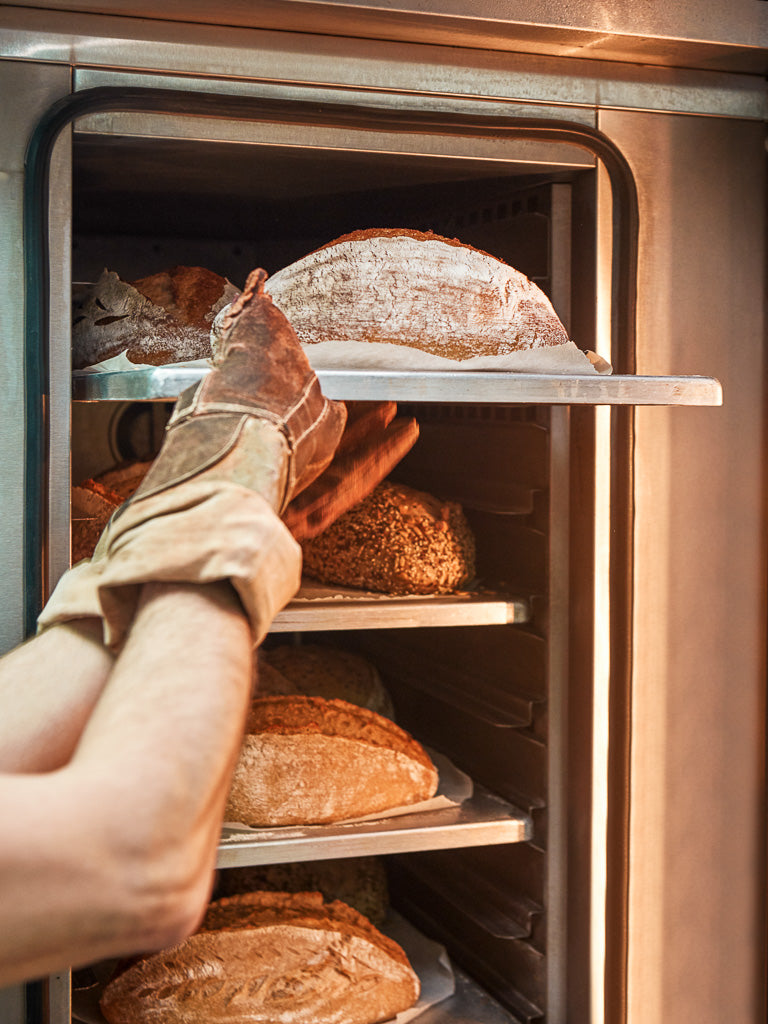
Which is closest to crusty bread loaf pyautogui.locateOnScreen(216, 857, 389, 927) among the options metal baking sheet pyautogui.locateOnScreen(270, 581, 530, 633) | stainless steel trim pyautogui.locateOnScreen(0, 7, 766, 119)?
metal baking sheet pyautogui.locateOnScreen(270, 581, 530, 633)

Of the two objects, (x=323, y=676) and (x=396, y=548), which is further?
(x=323, y=676)

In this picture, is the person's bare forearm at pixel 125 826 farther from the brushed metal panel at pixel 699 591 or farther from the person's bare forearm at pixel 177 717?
the brushed metal panel at pixel 699 591

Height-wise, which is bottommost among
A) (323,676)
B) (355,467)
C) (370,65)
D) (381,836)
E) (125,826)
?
(381,836)

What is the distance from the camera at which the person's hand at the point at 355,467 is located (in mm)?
1206

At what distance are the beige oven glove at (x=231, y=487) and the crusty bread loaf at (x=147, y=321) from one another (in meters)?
0.60

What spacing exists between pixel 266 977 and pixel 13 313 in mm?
1020

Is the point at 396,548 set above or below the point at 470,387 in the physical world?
below

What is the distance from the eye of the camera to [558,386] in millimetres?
1269

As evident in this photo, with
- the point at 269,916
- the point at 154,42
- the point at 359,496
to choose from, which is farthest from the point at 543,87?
the point at 269,916

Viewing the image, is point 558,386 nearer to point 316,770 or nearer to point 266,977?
point 316,770

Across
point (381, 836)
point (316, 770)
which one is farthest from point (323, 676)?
A: point (381, 836)

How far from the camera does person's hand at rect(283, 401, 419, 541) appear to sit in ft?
3.96

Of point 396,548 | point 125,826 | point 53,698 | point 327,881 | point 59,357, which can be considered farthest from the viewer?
point 327,881

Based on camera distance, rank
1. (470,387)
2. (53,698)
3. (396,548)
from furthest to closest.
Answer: (396,548), (470,387), (53,698)
